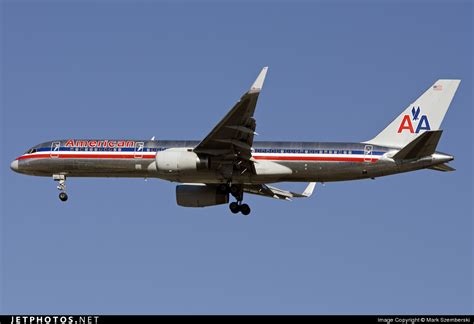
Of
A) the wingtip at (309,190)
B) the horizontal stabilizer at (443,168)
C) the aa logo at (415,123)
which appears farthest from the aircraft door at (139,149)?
the horizontal stabilizer at (443,168)

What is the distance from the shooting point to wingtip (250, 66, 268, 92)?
187ft

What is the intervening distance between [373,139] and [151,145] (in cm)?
1423

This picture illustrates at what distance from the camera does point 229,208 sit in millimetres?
67125

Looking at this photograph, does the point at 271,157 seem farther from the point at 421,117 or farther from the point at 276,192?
the point at 421,117

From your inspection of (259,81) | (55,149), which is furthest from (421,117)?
(55,149)

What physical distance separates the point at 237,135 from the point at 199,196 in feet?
28.4

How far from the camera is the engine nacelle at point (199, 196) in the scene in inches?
2692

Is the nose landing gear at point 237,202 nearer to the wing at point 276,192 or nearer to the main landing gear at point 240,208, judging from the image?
the main landing gear at point 240,208

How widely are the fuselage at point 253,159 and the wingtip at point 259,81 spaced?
7629 mm

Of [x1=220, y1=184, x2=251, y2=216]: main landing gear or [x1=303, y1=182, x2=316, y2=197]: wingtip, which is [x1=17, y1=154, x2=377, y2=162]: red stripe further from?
[x1=303, y1=182, x2=316, y2=197]: wingtip

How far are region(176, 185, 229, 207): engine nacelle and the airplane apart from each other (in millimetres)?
67

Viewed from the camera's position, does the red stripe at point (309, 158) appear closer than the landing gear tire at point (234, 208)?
Yes

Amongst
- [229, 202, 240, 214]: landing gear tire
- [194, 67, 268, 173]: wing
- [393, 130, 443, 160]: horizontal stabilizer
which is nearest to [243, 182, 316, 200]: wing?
[229, 202, 240, 214]: landing gear tire

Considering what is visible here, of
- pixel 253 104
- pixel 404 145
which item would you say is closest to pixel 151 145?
pixel 253 104
